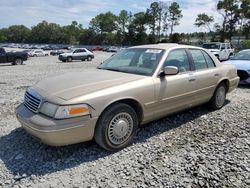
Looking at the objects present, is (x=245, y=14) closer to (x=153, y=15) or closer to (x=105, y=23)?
(x=153, y=15)

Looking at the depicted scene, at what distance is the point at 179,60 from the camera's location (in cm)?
489

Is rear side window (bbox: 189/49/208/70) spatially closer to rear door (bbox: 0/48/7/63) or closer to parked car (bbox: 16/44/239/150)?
parked car (bbox: 16/44/239/150)

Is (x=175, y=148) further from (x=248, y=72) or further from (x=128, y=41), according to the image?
(x=128, y=41)

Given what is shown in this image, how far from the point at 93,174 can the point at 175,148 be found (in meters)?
1.42

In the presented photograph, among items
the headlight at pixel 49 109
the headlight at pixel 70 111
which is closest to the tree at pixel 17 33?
the headlight at pixel 49 109

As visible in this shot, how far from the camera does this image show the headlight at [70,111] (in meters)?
3.38

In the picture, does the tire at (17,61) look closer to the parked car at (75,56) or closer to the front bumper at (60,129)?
the parked car at (75,56)

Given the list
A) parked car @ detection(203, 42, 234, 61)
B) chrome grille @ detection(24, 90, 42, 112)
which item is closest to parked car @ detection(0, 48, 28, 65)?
parked car @ detection(203, 42, 234, 61)

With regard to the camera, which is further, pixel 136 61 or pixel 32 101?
pixel 136 61

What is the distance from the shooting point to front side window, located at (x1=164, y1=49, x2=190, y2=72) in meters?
4.65

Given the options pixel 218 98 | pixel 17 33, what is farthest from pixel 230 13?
pixel 17 33

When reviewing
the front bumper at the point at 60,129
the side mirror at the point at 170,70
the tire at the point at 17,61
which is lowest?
the tire at the point at 17,61

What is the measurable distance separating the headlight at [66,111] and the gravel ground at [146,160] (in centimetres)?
71

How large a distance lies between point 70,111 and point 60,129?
26cm
